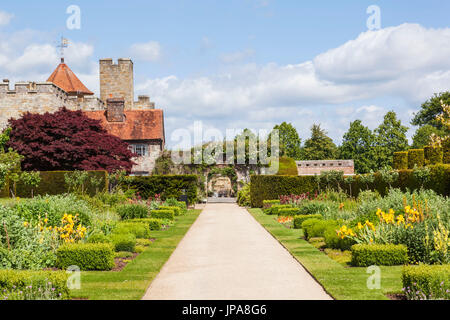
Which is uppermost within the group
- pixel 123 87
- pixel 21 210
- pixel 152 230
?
pixel 123 87

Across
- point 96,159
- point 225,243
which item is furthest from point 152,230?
point 96,159

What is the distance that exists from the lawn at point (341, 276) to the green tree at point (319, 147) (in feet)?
180

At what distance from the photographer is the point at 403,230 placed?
10.9 metres

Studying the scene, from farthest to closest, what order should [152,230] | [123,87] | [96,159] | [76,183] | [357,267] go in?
[123,87], [96,159], [76,183], [152,230], [357,267]

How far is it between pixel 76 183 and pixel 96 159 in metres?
4.92

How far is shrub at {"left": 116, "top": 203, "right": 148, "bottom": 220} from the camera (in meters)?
20.0

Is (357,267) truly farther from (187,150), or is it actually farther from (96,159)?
(187,150)

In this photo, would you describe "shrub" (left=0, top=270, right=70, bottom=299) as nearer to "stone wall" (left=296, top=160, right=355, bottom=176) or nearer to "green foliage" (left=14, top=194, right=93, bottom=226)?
"green foliage" (left=14, top=194, right=93, bottom=226)

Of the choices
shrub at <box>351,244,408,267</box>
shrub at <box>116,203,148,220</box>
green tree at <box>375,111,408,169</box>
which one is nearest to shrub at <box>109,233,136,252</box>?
shrub at <box>351,244,408,267</box>

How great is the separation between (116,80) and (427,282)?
46.5 meters

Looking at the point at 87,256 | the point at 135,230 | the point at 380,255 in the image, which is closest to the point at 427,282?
the point at 380,255

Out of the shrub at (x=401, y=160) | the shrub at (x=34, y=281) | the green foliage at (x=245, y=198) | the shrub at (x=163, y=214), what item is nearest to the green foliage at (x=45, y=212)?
the shrub at (x=34, y=281)

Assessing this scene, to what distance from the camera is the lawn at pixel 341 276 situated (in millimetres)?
7891

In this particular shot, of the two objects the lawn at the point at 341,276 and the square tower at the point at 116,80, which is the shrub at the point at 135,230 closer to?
the lawn at the point at 341,276
